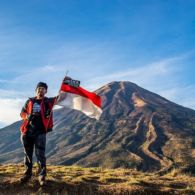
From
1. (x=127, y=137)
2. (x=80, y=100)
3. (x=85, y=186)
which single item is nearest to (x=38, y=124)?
(x=80, y=100)

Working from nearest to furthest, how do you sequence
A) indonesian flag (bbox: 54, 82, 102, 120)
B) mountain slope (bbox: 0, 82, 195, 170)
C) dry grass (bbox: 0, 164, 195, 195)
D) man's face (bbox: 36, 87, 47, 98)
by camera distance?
1. dry grass (bbox: 0, 164, 195, 195)
2. man's face (bbox: 36, 87, 47, 98)
3. indonesian flag (bbox: 54, 82, 102, 120)
4. mountain slope (bbox: 0, 82, 195, 170)

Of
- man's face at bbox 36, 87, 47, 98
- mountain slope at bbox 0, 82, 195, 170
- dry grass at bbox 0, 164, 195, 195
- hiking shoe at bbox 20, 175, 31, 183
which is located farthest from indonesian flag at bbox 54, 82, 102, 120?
Result: mountain slope at bbox 0, 82, 195, 170

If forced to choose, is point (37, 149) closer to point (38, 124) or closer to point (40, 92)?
point (38, 124)

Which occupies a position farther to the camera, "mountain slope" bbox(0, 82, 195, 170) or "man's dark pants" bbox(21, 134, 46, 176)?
"mountain slope" bbox(0, 82, 195, 170)

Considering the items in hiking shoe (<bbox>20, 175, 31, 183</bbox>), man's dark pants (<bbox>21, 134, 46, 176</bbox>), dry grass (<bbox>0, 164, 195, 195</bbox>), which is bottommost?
dry grass (<bbox>0, 164, 195, 195</bbox>)

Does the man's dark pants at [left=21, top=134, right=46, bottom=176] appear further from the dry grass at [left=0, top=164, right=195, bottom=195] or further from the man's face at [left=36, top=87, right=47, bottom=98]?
the man's face at [left=36, top=87, right=47, bottom=98]

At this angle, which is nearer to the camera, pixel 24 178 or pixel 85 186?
pixel 24 178

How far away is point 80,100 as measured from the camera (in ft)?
42.6

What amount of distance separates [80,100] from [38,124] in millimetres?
2004

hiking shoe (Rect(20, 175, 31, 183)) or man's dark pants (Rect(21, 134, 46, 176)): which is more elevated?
man's dark pants (Rect(21, 134, 46, 176))

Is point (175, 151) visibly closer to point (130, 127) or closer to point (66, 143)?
point (130, 127)

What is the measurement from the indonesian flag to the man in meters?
0.92

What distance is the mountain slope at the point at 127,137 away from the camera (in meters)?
125

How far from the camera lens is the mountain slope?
124625mm
